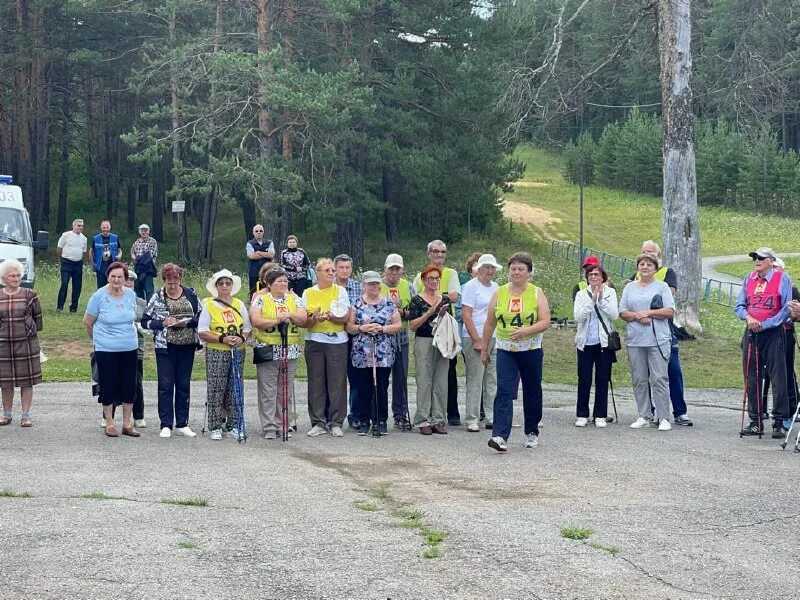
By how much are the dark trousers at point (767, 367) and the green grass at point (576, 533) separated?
5.20m

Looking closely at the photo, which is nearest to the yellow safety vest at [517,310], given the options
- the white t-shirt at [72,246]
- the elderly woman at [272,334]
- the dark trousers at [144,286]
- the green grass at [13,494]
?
the elderly woman at [272,334]

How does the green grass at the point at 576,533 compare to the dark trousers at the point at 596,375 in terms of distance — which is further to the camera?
the dark trousers at the point at 596,375

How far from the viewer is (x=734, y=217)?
254 feet

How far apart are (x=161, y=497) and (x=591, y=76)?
56.1 ft

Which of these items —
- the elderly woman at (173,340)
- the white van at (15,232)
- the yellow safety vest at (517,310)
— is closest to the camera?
the yellow safety vest at (517,310)

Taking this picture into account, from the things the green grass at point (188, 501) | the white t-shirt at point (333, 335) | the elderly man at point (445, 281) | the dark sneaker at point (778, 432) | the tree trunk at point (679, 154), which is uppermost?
the tree trunk at point (679, 154)

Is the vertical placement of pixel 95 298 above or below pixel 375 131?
below

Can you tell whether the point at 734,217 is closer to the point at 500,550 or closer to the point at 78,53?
the point at 78,53

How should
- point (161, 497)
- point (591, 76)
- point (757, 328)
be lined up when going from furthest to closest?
point (591, 76), point (757, 328), point (161, 497)

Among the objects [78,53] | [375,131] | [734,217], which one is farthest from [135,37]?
[734,217]

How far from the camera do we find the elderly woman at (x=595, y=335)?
13.3m

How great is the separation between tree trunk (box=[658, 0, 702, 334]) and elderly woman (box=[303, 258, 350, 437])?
11.7 meters

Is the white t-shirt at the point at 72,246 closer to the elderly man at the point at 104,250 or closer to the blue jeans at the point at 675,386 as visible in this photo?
the elderly man at the point at 104,250

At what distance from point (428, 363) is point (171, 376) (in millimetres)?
2653
